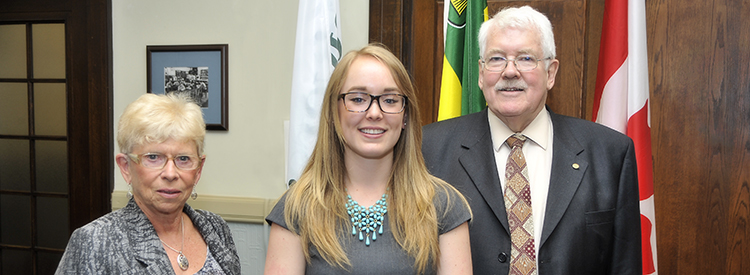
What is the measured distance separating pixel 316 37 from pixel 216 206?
122cm

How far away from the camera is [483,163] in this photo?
1575 mm

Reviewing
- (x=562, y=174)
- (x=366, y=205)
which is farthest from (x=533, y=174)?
(x=366, y=205)

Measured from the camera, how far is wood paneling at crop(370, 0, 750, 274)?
2307 mm

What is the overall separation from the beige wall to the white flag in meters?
0.45

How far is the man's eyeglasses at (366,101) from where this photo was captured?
45.2 inches

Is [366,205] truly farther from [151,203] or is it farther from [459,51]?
[459,51]

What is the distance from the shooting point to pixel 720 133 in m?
2.33

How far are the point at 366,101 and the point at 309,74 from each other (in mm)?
1300

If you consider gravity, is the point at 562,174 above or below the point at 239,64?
below

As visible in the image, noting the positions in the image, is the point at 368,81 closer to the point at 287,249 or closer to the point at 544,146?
the point at 287,249

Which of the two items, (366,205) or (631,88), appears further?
(631,88)

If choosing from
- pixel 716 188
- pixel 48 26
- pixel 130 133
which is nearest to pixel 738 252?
pixel 716 188

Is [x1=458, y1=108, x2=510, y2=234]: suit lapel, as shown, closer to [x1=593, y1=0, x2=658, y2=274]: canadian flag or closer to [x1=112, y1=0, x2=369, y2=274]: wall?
[x1=593, y1=0, x2=658, y2=274]: canadian flag

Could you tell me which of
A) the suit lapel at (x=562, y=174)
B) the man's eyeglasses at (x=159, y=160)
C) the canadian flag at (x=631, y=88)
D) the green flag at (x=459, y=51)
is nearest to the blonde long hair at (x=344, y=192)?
the man's eyeglasses at (x=159, y=160)
